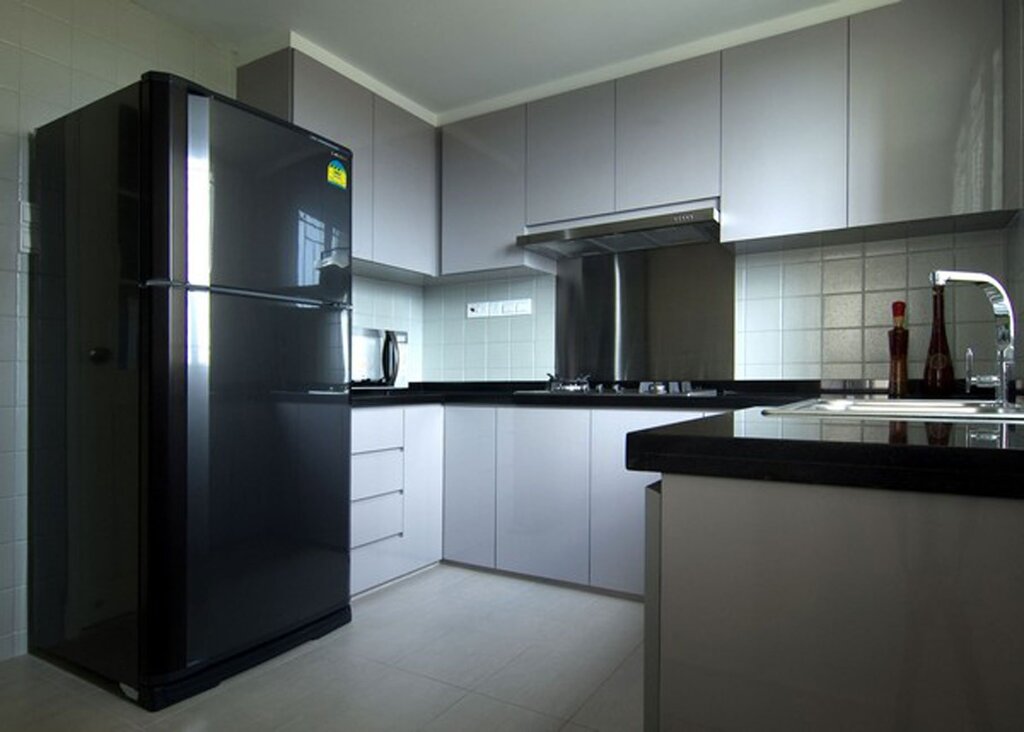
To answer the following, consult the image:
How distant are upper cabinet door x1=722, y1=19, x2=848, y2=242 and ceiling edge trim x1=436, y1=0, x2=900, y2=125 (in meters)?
0.07

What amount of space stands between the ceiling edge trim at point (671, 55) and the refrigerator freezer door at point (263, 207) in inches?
43.9

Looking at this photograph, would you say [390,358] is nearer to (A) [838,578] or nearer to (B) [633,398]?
(B) [633,398]

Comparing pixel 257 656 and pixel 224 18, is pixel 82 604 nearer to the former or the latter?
pixel 257 656

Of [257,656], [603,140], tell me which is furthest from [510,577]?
[603,140]

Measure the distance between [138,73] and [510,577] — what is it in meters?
2.56

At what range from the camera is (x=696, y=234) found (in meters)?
2.67

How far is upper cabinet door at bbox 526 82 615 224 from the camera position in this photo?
2.68 metres

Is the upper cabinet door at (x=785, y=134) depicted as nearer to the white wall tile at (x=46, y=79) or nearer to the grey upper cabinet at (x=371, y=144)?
the grey upper cabinet at (x=371, y=144)

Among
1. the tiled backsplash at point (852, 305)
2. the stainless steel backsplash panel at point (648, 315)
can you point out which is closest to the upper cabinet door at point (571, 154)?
the stainless steel backsplash panel at point (648, 315)

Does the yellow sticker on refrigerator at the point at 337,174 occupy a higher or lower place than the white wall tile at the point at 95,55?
lower

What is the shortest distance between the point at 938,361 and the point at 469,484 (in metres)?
1.94

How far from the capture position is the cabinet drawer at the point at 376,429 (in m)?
2.40

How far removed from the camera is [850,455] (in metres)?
0.61

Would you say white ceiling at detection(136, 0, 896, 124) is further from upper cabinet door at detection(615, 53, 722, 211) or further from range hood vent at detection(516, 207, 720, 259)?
range hood vent at detection(516, 207, 720, 259)
